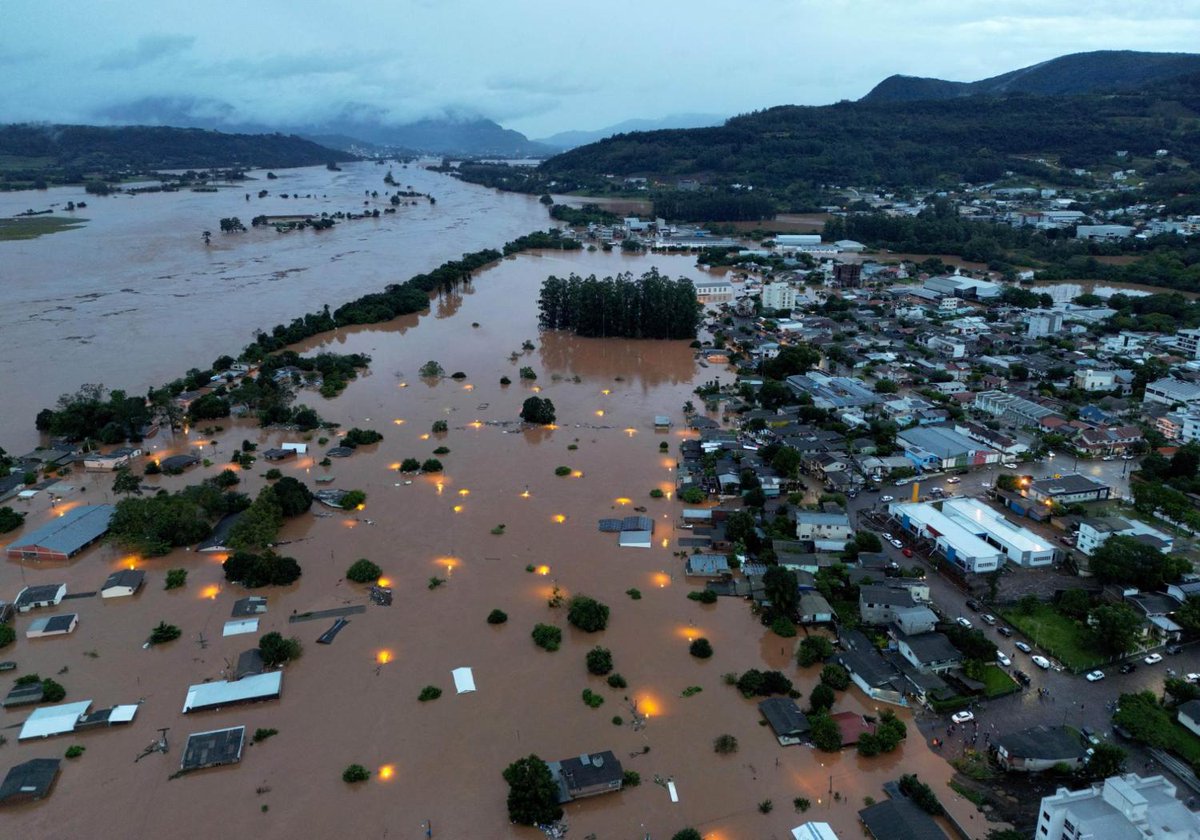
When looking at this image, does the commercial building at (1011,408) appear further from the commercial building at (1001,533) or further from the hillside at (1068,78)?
the hillside at (1068,78)

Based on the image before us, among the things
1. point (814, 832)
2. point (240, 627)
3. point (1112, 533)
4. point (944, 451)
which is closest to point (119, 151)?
point (240, 627)

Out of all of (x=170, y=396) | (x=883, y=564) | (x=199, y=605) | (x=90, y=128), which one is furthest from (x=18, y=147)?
(x=883, y=564)

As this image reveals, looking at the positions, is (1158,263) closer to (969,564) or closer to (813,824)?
(969,564)

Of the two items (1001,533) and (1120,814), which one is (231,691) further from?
(1001,533)

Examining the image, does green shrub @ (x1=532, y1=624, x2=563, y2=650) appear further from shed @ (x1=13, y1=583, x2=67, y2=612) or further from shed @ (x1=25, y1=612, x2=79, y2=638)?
shed @ (x1=13, y1=583, x2=67, y2=612)

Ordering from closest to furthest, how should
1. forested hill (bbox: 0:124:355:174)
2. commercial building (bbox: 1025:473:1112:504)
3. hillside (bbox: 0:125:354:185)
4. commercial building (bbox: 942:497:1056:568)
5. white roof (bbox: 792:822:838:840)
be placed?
white roof (bbox: 792:822:838:840), commercial building (bbox: 942:497:1056:568), commercial building (bbox: 1025:473:1112:504), hillside (bbox: 0:125:354:185), forested hill (bbox: 0:124:355:174)

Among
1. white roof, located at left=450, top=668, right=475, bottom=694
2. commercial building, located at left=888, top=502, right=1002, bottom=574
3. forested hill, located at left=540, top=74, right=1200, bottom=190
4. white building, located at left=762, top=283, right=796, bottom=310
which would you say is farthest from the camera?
forested hill, located at left=540, top=74, right=1200, bottom=190

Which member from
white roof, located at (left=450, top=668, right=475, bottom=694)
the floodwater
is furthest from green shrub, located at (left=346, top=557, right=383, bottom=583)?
the floodwater
